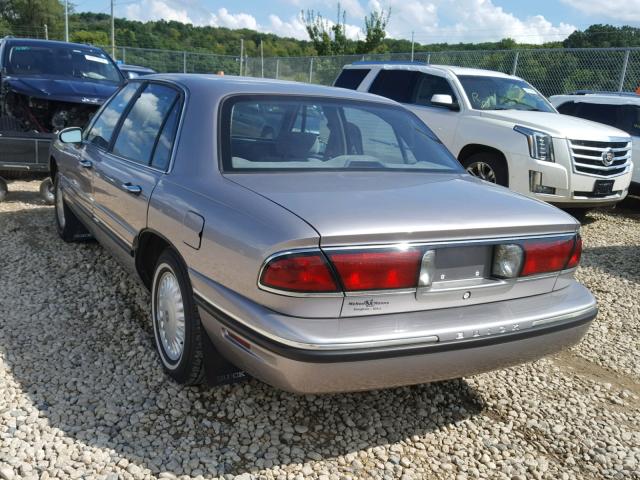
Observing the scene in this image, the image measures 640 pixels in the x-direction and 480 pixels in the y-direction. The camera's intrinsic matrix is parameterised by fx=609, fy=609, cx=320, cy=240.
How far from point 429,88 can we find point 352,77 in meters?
1.49

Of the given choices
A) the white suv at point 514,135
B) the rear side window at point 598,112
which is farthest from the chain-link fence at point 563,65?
the white suv at point 514,135

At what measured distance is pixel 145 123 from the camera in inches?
145

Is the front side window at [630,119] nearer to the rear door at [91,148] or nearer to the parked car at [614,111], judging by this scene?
the parked car at [614,111]

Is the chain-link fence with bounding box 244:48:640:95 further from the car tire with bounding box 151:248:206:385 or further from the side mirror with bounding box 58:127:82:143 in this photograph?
the car tire with bounding box 151:248:206:385

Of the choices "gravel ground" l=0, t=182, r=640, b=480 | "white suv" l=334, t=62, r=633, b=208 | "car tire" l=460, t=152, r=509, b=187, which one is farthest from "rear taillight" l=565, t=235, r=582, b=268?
"car tire" l=460, t=152, r=509, b=187

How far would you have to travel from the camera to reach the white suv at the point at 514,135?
708 cm

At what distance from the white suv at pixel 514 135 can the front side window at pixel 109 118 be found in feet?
15.0

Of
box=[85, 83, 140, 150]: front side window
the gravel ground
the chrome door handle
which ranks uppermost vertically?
box=[85, 83, 140, 150]: front side window

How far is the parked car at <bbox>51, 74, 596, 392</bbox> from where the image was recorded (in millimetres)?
2309

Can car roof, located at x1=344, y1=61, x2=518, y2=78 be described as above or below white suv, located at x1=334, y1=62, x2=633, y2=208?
above

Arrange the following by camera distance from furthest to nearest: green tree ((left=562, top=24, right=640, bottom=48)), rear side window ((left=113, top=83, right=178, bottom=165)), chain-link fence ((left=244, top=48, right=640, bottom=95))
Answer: green tree ((left=562, top=24, right=640, bottom=48)) → chain-link fence ((left=244, top=48, right=640, bottom=95)) → rear side window ((left=113, top=83, right=178, bottom=165))

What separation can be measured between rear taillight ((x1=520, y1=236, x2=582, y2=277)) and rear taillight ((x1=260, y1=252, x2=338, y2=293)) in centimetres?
95

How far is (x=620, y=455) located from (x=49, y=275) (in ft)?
13.2

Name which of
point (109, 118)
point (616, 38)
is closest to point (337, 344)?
point (109, 118)
